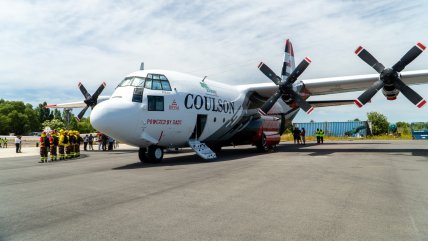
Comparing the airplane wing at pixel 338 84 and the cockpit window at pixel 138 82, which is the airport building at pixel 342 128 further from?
the cockpit window at pixel 138 82

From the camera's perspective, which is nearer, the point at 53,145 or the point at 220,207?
the point at 220,207

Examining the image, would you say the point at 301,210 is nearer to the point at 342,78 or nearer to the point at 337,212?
the point at 337,212

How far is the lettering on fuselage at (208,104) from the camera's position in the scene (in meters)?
15.7

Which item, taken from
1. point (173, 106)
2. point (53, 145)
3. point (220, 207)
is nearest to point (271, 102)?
point (173, 106)

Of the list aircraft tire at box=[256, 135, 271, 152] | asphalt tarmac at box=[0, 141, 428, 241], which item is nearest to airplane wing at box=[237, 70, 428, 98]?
aircraft tire at box=[256, 135, 271, 152]

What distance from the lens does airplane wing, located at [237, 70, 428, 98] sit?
17.5 metres

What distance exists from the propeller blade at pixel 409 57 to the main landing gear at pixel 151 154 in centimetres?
1287

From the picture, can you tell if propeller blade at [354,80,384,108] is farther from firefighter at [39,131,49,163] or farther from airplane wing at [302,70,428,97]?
firefighter at [39,131,49,163]

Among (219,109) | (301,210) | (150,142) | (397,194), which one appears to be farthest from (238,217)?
(219,109)

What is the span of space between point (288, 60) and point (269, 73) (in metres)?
5.77

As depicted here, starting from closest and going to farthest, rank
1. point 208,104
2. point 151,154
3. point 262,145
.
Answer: point 151,154, point 208,104, point 262,145

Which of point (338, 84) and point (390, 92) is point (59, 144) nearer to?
point (338, 84)

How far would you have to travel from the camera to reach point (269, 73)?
66.5 feet

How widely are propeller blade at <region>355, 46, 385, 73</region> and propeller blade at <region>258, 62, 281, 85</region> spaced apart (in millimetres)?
4800
